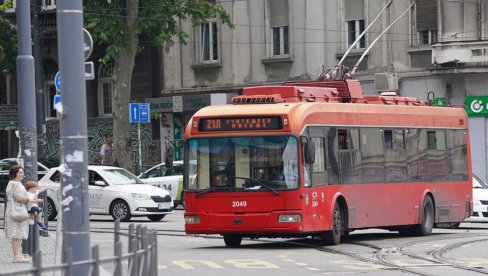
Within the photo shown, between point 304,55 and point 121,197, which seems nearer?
point 121,197

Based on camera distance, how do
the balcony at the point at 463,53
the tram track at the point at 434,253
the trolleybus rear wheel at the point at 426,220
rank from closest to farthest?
the tram track at the point at 434,253 < the trolleybus rear wheel at the point at 426,220 < the balcony at the point at 463,53

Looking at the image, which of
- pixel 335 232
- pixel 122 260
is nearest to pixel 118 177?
pixel 335 232

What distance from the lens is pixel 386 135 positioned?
1047 inches

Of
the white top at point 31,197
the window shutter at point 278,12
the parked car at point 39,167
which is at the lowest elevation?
the white top at point 31,197

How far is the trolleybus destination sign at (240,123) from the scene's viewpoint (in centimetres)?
2323

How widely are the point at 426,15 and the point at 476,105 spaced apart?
329cm

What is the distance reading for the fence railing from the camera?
8617 mm

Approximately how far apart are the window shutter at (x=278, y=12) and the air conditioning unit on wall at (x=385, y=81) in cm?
535

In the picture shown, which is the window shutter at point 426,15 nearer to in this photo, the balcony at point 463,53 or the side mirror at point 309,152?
the balcony at point 463,53

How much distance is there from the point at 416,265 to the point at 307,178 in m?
3.78

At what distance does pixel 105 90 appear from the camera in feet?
175

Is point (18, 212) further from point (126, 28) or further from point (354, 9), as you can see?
point (354, 9)

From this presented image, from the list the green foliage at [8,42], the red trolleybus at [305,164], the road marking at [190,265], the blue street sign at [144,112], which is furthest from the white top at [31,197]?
the green foliage at [8,42]

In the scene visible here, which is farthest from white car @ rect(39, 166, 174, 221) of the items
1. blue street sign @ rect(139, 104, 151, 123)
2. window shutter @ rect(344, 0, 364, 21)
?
window shutter @ rect(344, 0, 364, 21)
